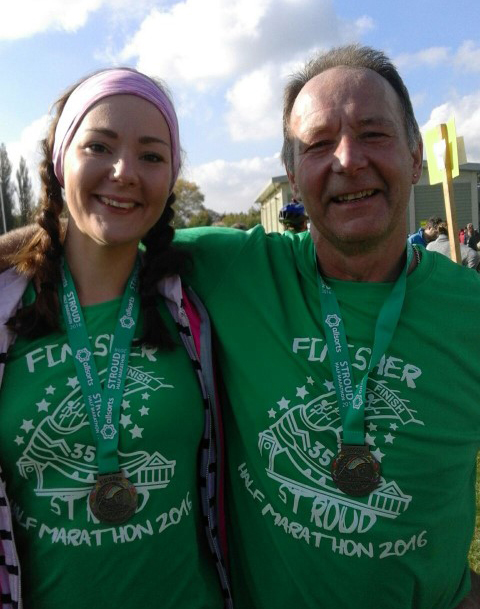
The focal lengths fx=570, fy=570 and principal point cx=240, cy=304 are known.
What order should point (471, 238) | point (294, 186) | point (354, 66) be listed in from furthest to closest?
point (471, 238)
point (294, 186)
point (354, 66)

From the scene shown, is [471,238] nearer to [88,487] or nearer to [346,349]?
[346,349]

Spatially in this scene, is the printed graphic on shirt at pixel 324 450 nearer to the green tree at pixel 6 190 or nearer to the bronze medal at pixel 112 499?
the bronze medal at pixel 112 499

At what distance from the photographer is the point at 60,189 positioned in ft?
7.24

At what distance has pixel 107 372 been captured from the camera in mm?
1866

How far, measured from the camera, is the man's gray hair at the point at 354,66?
2.21 metres

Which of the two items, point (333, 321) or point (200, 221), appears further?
point (200, 221)

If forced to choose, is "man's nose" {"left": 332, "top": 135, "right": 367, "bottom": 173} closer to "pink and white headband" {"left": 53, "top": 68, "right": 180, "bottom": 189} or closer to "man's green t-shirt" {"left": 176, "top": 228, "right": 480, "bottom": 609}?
"man's green t-shirt" {"left": 176, "top": 228, "right": 480, "bottom": 609}

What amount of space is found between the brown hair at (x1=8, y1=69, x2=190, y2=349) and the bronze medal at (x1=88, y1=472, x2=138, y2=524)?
460mm

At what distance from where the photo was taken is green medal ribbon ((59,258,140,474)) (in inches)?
69.5

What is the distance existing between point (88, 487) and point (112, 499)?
9 centimetres

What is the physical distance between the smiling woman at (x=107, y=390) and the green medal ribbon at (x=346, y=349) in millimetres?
436

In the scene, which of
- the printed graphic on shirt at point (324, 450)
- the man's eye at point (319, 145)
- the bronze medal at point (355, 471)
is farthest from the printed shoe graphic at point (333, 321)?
the man's eye at point (319, 145)

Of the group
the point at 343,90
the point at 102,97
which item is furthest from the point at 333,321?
the point at 102,97

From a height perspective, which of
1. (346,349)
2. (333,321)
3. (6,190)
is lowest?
(346,349)
